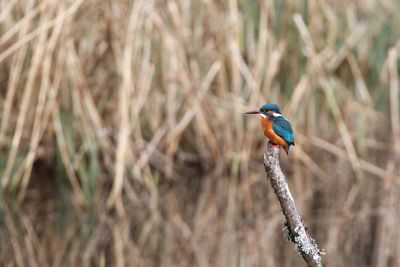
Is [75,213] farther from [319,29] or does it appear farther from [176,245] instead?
[319,29]

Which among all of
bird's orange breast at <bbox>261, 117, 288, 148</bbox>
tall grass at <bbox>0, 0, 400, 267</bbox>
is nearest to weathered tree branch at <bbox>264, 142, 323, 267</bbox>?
bird's orange breast at <bbox>261, 117, 288, 148</bbox>

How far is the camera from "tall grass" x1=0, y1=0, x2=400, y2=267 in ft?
17.1

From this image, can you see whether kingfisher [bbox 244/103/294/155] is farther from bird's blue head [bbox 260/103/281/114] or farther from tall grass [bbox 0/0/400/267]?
tall grass [bbox 0/0/400/267]

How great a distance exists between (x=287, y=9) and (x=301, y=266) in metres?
2.28

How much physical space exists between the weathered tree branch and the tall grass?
6.66ft

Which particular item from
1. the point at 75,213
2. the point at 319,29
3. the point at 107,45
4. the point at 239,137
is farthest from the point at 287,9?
the point at 75,213

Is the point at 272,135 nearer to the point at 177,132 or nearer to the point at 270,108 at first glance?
the point at 270,108

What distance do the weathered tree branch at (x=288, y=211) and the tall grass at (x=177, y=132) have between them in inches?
79.9

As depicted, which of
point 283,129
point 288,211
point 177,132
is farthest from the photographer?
point 177,132

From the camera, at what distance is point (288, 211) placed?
104 inches

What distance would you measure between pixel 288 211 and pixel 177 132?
3.43 meters

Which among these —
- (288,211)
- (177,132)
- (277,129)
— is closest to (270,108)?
(277,129)

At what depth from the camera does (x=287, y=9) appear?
6.45 m

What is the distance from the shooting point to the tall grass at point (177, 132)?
5215mm
